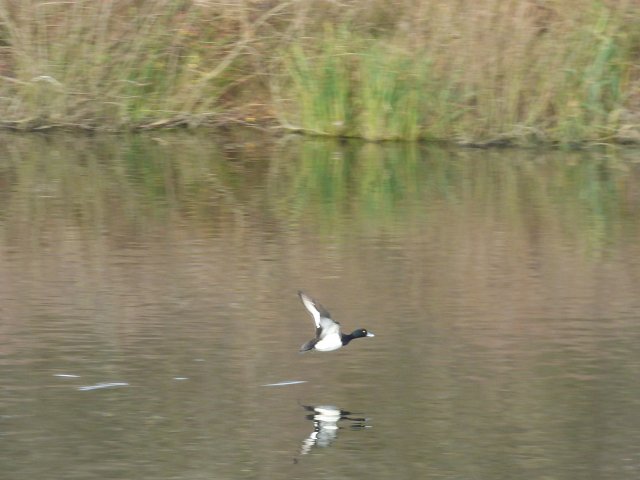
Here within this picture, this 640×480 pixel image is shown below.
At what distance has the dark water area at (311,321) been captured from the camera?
6.41 metres

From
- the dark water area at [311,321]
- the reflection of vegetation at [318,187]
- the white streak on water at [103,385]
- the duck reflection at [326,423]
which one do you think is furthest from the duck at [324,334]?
the reflection of vegetation at [318,187]

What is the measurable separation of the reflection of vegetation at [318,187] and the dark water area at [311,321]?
48mm

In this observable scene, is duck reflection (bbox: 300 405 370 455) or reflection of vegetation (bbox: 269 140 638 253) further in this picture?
reflection of vegetation (bbox: 269 140 638 253)

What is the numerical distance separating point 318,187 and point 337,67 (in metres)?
3.07

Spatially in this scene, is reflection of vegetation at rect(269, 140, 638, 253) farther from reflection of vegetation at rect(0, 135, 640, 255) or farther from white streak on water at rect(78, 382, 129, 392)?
white streak on water at rect(78, 382, 129, 392)

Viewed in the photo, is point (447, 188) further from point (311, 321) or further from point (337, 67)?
point (311, 321)

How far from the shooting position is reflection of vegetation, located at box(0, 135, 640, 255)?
11.7 meters

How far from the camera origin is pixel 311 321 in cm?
845

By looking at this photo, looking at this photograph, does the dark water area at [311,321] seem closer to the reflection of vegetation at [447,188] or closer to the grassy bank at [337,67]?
the reflection of vegetation at [447,188]

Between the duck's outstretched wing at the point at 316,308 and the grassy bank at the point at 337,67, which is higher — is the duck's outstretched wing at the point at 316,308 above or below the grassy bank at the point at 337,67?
below

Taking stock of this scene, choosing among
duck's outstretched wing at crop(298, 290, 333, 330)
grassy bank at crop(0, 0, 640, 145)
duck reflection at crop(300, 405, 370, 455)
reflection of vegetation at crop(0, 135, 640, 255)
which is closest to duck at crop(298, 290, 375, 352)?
duck's outstretched wing at crop(298, 290, 333, 330)

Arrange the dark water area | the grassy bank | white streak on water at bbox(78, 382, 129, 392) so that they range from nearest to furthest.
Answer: the dark water area
white streak on water at bbox(78, 382, 129, 392)
the grassy bank

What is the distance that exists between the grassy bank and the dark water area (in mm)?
1729

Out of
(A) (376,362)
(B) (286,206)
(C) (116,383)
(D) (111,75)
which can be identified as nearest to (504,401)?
(A) (376,362)
